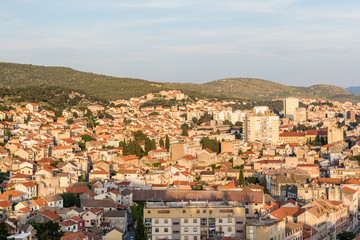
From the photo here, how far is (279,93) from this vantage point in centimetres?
17900

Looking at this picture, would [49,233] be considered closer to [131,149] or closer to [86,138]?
[131,149]

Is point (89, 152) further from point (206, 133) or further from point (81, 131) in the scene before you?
point (206, 133)

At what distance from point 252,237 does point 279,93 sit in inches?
6097

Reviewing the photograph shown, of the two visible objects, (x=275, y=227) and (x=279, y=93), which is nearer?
(x=275, y=227)

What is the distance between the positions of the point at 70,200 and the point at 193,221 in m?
10.5

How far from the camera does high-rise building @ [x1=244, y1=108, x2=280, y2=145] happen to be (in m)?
69.9

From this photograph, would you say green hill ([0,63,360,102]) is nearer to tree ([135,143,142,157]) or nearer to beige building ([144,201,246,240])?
tree ([135,143,142,157])

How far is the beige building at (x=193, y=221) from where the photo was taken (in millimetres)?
29453

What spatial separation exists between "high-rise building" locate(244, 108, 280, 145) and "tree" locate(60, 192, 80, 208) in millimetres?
37308

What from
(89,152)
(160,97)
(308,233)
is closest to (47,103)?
(89,152)

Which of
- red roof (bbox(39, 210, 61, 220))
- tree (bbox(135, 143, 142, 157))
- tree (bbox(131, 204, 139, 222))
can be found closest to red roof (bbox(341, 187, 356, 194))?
tree (bbox(131, 204, 139, 222))

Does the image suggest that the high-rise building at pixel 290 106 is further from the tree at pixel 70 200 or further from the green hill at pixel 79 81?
the tree at pixel 70 200

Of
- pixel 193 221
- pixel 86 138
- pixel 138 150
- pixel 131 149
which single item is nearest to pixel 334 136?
pixel 138 150

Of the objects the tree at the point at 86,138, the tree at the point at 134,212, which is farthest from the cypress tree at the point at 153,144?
the tree at the point at 134,212
